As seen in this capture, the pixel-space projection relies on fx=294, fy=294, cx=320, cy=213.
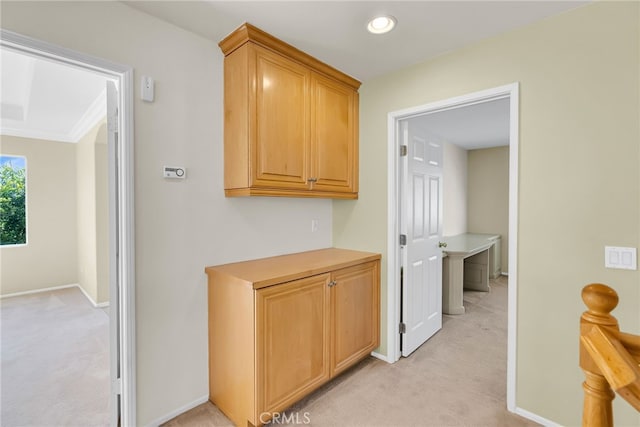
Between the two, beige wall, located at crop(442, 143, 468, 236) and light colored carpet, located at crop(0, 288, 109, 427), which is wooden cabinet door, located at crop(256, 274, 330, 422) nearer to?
light colored carpet, located at crop(0, 288, 109, 427)

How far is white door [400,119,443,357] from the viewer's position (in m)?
2.53

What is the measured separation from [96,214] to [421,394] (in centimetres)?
436

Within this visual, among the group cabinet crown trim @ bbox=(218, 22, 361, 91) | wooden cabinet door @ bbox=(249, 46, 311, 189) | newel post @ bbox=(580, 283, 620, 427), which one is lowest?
newel post @ bbox=(580, 283, 620, 427)

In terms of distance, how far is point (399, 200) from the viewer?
2.50 m

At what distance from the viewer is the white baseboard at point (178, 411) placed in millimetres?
1745

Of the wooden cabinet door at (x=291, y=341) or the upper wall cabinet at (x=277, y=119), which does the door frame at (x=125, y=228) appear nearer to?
the upper wall cabinet at (x=277, y=119)

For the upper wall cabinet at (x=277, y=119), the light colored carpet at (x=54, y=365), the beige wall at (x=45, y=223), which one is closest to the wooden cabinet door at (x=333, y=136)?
the upper wall cabinet at (x=277, y=119)

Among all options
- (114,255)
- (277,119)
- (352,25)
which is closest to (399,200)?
(277,119)

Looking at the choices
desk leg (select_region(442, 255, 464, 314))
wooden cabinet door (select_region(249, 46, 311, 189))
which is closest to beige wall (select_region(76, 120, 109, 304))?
wooden cabinet door (select_region(249, 46, 311, 189))

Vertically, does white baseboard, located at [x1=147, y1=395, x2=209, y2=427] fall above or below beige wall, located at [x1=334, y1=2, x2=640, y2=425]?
below

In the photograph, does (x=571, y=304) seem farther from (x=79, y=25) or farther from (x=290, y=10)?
(x=79, y=25)

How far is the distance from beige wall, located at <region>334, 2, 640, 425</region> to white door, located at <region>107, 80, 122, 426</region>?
2255 mm

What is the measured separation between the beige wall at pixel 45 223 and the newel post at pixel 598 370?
6.38 metres
